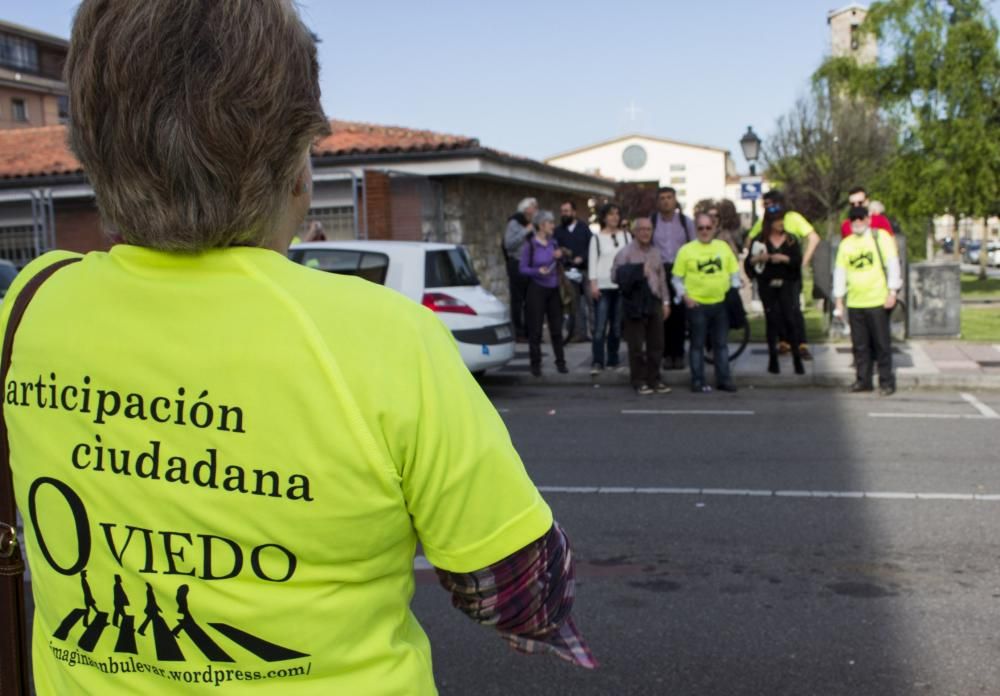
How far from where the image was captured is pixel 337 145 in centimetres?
1892

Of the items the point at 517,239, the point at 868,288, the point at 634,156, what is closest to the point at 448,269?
the point at 517,239

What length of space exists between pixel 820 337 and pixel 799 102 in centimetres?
2600

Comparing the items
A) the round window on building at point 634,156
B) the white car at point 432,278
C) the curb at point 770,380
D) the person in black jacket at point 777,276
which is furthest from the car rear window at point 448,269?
the round window on building at point 634,156

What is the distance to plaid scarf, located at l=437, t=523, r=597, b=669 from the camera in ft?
4.48

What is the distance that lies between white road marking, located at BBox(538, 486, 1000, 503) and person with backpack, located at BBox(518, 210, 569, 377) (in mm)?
5749

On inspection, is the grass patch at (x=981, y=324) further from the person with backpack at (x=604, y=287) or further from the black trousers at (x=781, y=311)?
the person with backpack at (x=604, y=287)

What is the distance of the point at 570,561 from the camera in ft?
4.77

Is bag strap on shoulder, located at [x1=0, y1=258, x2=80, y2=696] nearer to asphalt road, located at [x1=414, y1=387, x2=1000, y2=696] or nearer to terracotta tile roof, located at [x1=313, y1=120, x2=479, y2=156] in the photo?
asphalt road, located at [x1=414, y1=387, x2=1000, y2=696]

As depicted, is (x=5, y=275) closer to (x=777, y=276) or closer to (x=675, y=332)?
(x=675, y=332)

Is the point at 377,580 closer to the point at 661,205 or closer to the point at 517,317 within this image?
the point at 661,205

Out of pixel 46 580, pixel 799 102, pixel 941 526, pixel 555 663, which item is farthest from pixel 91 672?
pixel 799 102

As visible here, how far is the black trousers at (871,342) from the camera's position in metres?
10.9

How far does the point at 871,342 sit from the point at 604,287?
3.19m

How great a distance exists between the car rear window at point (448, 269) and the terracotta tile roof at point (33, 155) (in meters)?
8.61
